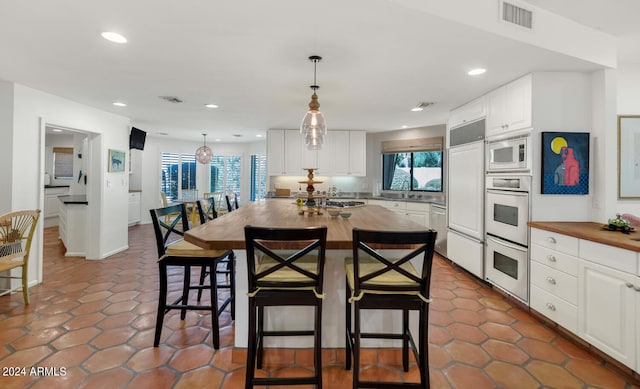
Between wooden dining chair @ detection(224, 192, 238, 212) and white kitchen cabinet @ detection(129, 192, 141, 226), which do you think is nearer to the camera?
wooden dining chair @ detection(224, 192, 238, 212)

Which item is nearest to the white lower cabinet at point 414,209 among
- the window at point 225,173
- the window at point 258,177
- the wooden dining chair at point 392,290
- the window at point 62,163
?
the wooden dining chair at point 392,290

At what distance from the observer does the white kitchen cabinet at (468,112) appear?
137 inches

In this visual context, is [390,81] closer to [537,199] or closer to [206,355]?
[537,199]

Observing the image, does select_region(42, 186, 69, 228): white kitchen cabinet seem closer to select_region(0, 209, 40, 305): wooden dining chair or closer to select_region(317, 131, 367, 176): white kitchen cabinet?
select_region(0, 209, 40, 305): wooden dining chair

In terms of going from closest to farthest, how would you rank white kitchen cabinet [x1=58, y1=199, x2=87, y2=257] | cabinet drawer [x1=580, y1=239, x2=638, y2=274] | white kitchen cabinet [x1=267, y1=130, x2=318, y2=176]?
cabinet drawer [x1=580, y1=239, x2=638, y2=274], white kitchen cabinet [x1=58, y1=199, x2=87, y2=257], white kitchen cabinet [x1=267, y1=130, x2=318, y2=176]

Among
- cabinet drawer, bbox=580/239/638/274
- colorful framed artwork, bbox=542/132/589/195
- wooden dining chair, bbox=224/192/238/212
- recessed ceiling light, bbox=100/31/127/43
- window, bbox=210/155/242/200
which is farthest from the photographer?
window, bbox=210/155/242/200

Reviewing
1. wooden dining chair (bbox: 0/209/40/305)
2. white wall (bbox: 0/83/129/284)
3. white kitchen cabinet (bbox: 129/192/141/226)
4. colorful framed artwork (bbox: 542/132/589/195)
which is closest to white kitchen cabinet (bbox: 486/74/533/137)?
colorful framed artwork (bbox: 542/132/589/195)

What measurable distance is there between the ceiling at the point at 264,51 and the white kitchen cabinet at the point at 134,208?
3.75 metres

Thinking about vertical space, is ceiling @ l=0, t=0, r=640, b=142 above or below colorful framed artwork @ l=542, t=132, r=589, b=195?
above

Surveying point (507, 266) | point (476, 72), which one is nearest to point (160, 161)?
point (476, 72)

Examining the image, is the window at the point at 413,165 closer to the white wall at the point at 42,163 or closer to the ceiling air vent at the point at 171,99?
the ceiling air vent at the point at 171,99

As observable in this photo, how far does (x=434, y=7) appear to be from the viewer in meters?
1.85

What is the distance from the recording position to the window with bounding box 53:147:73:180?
7203 mm

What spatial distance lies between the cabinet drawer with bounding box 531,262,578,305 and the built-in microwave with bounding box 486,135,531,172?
36.1 inches
